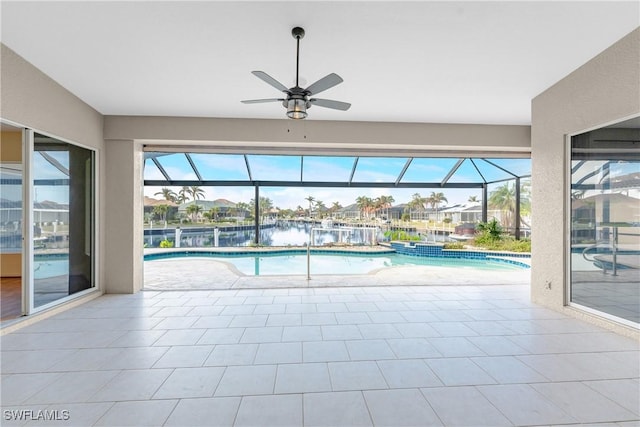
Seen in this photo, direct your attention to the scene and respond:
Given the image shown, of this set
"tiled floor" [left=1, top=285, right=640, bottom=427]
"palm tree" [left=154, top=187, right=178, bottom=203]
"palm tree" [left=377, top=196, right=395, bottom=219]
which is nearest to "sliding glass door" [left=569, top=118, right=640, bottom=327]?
"tiled floor" [left=1, top=285, right=640, bottom=427]

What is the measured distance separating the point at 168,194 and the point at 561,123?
9971 mm

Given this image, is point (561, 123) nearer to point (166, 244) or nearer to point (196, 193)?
point (196, 193)

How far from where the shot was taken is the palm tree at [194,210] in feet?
32.2

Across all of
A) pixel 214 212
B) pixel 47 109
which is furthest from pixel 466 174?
pixel 47 109

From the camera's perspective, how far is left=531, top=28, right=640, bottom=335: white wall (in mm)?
2939

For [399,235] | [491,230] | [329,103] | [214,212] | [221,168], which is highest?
[221,168]

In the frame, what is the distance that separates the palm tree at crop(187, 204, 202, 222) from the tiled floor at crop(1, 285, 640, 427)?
615 centimetres

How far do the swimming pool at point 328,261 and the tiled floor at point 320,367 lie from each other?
3.82m

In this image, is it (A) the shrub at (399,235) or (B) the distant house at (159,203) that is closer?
(B) the distant house at (159,203)

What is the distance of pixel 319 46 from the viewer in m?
2.88

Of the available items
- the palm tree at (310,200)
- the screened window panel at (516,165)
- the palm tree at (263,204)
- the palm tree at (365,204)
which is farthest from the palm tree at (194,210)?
the screened window panel at (516,165)

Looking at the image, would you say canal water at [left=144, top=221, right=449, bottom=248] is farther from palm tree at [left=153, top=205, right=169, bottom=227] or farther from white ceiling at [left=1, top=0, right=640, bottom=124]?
white ceiling at [left=1, top=0, right=640, bottom=124]

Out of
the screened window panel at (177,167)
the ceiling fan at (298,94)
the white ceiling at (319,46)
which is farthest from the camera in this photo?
the screened window panel at (177,167)

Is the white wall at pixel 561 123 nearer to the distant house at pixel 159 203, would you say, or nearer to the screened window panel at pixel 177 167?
the screened window panel at pixel 177 167
